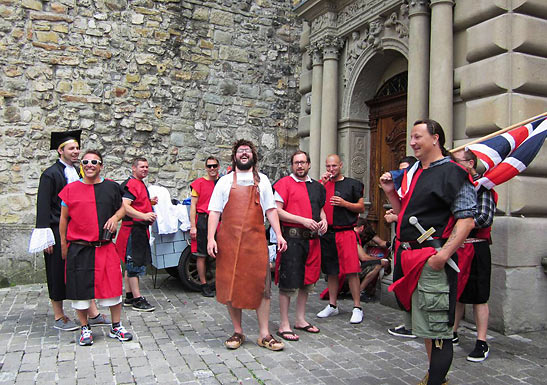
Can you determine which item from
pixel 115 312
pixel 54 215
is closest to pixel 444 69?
pixel 115 312

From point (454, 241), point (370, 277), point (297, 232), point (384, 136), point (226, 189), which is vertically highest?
point (384, 136)

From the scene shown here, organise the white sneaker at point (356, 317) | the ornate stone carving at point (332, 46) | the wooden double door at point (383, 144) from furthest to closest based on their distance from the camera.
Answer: the ornate stone carving at point (332, 46)
the wooden double door at point (383, 144)
the white sneaker at point (356, 317)

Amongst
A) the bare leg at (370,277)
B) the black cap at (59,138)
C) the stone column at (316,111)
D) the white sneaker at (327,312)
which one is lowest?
the white sneaker at (327,312)

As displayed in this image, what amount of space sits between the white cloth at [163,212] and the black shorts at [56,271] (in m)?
1.76

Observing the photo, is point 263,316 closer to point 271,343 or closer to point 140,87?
point 271,343

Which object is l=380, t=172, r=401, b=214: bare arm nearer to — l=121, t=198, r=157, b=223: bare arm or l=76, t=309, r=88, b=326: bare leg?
l=76, t=309, r=88, b=326: bare leg

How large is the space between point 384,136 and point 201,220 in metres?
3.09

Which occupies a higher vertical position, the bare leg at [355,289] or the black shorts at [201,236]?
the black shorts at [201,236]

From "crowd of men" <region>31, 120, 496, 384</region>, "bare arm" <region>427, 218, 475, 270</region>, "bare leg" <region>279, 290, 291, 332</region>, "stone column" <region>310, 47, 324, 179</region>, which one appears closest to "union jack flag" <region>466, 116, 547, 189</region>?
"crowd of men" <region>31, 120, 496, 384</region>

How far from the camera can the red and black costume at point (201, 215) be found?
636 centimetres

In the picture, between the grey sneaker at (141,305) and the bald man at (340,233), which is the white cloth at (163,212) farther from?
the bald man at (340,233)

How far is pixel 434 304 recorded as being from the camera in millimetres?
3025

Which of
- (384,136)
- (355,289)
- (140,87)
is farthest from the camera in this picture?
(140,87)

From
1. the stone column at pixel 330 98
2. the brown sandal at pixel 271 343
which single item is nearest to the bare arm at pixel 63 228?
the brown sandal at pixel 271 343
